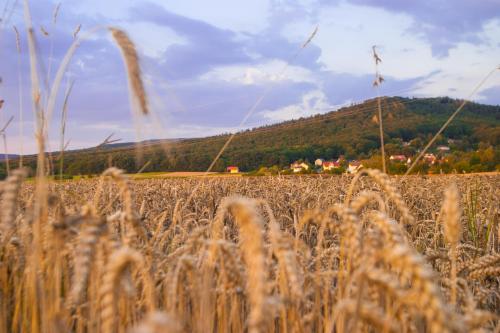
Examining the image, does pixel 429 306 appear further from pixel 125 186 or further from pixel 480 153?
pixel 480 153

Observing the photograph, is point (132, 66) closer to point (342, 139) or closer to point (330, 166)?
point (330, 166)

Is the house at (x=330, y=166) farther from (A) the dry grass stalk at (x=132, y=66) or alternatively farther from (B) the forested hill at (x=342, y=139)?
(A) the dry grass stalk at (x=132, y=66)

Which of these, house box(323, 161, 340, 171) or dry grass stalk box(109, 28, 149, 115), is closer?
dry grass stalk box(109, 28, 149, 115)

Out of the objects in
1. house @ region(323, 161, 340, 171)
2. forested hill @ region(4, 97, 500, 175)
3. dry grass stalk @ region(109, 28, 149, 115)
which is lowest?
house @ region(323, 161, 340, 171)

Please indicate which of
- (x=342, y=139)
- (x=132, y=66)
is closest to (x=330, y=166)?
(x=342, y=139)

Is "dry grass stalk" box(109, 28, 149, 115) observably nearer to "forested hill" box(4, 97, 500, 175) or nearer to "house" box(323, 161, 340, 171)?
"forested hill" box(4, 97, 500, 175)

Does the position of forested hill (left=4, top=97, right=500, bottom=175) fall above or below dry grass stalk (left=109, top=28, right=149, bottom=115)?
above

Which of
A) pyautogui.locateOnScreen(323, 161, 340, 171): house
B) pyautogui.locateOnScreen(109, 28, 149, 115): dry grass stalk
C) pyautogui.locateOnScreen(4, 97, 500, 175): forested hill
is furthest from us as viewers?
pyautogui.locateOnScreen(323, 161, 340, 171): house

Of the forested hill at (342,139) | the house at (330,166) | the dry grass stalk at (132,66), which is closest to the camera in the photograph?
the dry grass stalk at (132,66)

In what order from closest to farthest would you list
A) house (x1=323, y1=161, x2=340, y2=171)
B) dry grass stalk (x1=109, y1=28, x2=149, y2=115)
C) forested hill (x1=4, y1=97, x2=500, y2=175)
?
dry grass stalk (x1=109, y1=28, x2=149, y2=115), forested hill (x1=4, y1=97, x2=500, y2=175), house (x1=323, y1=161, x2=340, y2=171)

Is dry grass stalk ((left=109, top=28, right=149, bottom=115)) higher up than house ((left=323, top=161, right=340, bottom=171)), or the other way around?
dry grass stalk ((left=109, top=28, right=149, bottom=115))

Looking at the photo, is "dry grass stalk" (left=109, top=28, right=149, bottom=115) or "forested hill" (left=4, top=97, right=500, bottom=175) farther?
"forested hill" (left=4, top=97, right=500, bottom=175)

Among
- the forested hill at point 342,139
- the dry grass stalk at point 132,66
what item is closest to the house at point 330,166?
the forested hill at point 342,139

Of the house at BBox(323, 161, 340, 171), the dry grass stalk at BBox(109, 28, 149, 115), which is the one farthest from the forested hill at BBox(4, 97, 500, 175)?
the house at BBox(323, 161, 340, 171)
